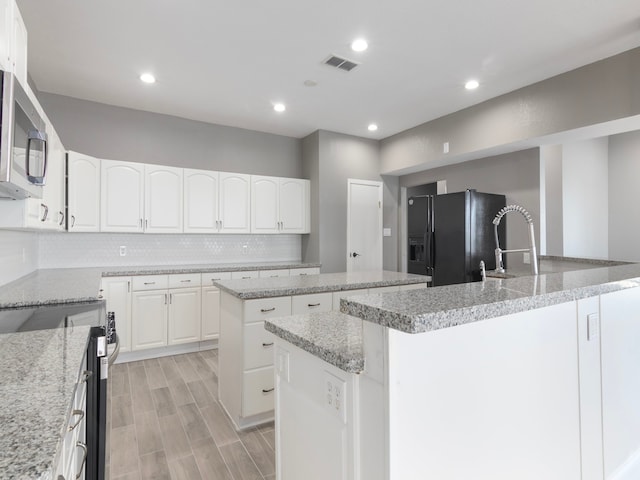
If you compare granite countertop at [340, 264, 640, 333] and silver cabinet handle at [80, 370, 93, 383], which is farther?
silver cabinet handle at [80, 370, 93, 383]

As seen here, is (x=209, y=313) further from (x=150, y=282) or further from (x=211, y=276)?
(x=150, y=282)

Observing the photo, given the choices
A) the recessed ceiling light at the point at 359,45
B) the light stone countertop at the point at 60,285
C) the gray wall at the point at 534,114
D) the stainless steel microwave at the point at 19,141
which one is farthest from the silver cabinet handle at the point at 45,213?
the gray wall at the point at 534,114

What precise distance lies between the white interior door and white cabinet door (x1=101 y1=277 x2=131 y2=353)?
2916 millimetres

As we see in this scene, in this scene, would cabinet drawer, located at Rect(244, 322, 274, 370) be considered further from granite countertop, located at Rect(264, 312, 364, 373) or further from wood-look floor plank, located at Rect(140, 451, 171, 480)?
granite countertop, located at Rect(264, 312, 364, 373)

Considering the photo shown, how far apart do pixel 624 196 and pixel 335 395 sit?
19.9 feet

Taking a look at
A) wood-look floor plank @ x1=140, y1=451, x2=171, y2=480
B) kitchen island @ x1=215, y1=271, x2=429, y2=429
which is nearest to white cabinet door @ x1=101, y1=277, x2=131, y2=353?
kitchen island @ x1=215, y1=271, x2=429, y2=429

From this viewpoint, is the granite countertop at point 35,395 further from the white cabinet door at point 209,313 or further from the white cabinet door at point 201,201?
the white cabinet door at point 201,201

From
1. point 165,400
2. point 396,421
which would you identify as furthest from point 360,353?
point 165,400

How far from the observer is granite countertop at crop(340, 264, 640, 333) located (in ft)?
2.95

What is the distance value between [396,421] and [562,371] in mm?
881

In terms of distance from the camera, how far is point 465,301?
3.47 feet

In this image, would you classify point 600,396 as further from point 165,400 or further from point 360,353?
point 165,400

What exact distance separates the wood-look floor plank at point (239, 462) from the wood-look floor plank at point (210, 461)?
0.03 m

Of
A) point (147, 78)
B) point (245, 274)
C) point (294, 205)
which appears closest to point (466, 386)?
point (245, 274)
